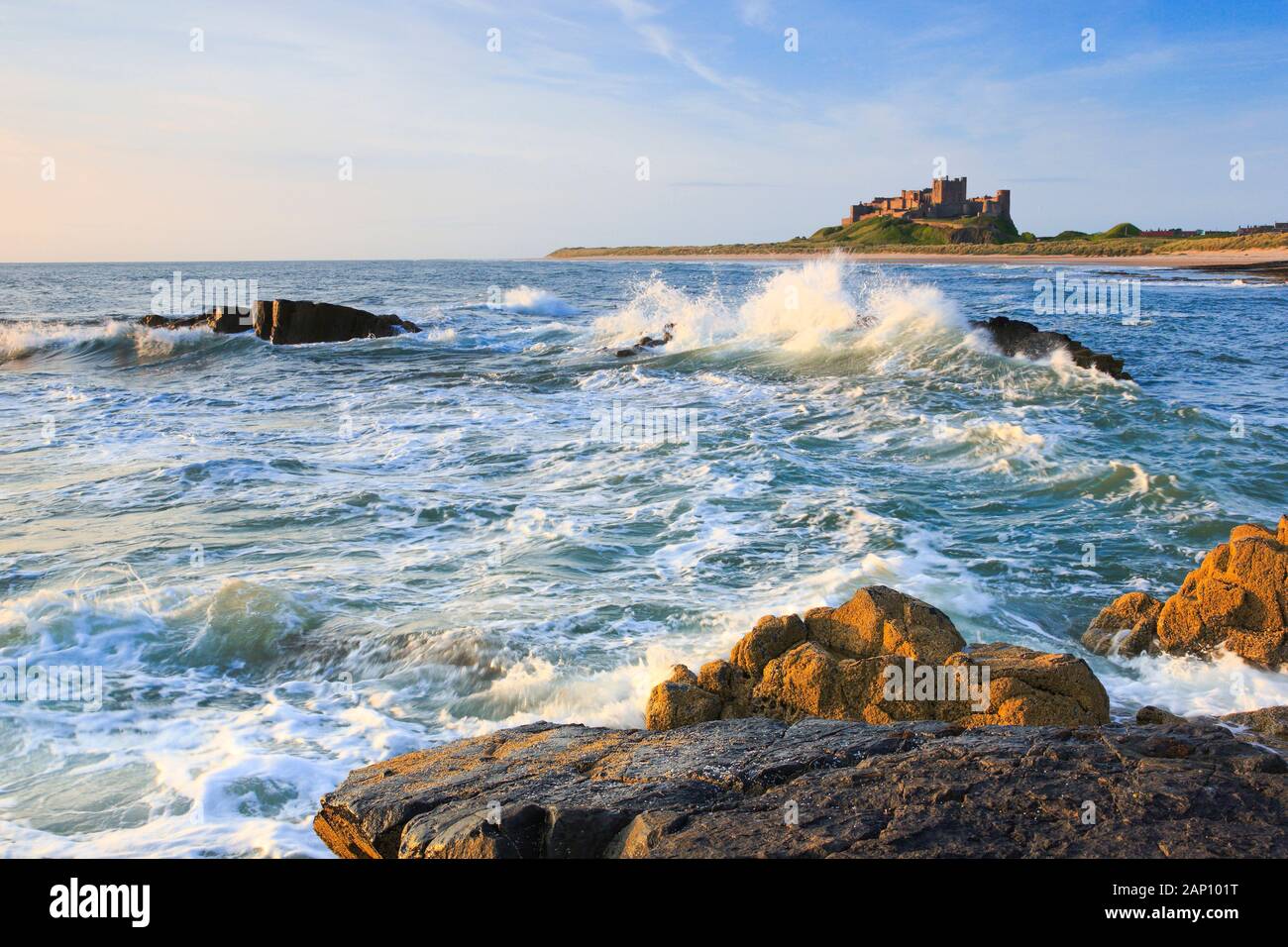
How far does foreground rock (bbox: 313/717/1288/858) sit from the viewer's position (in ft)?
10.5

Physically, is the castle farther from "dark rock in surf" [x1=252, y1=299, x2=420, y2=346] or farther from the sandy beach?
"dark rock in surf" [x1=252, y1=299, x2=420, y2=346]

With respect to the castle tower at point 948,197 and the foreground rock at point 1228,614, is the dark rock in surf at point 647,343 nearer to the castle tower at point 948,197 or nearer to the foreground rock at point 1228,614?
the foreground rock at point 1228,614

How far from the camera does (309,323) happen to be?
27344mm

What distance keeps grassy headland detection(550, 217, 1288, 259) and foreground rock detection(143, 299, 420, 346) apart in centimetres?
7976

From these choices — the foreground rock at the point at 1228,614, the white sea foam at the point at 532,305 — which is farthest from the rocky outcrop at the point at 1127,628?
the white sea foam at the point at 532,305

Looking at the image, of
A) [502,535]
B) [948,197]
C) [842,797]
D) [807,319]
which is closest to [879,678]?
[842,797]

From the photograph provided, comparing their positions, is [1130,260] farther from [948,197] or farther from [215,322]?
[215,322]

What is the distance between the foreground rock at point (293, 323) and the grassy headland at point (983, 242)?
79757 mm

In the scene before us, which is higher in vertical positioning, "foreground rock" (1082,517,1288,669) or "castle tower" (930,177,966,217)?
"castle tower" (930,177,966,217)

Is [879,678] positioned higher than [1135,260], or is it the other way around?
[1135,260]

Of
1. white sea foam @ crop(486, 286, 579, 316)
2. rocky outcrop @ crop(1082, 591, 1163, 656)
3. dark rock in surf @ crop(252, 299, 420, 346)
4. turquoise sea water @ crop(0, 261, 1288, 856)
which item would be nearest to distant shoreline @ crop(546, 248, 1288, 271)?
white sea foam @ crop(486, 286, 579, 316)

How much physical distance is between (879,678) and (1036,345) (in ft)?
55.5
